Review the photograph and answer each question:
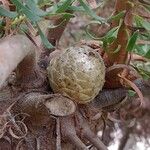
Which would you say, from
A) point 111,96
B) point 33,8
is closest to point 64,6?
point 33,8

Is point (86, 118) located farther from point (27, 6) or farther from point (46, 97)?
point (27, 6)

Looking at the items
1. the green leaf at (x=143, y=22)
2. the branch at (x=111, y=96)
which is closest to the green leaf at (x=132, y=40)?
the green leaf at (x=143, y=22)

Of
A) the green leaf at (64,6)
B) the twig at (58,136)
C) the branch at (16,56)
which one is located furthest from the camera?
the twig at (58,136)

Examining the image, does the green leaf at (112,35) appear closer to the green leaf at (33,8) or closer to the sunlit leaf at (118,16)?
the sunlit leaf at (118,16)

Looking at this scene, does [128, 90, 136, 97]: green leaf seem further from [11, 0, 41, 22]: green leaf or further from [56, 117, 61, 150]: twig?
[11, 0, 41, 22]: green leaf

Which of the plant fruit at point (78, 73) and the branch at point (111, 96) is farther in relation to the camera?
the branch at point (111, 96)

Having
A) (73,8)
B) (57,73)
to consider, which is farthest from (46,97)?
(73,8)

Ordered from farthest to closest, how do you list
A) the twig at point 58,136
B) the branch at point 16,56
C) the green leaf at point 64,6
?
the twig at point 58,136 → the green leaf at point 64,6 → the branch at point 16,56

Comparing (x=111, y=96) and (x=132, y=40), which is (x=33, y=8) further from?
(x=111, y=96)

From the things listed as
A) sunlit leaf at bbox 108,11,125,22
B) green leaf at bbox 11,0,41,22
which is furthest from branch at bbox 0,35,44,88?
sunlit leaf at bbox 108,11,125,22

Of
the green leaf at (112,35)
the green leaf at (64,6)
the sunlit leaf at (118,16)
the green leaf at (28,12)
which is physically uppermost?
the green leaf at (28,12)

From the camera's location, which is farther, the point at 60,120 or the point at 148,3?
the point at 60,120
